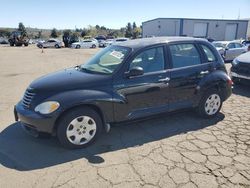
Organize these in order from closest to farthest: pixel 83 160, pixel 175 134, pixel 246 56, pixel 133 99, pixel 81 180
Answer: pixel 81 180, pixel 83 160, pixel 133 99, pixel 175 134, pixel 246 56

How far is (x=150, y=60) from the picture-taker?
4.52 meters

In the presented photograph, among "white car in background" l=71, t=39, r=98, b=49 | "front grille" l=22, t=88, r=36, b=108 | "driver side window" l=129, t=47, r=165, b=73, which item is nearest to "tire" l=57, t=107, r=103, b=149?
"front grille" l=22, t=88, r=36, b=108

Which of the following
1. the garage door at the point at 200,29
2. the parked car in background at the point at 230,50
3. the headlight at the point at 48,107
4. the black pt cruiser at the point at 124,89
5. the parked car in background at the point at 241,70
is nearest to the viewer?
the headlight at the point at 48,107

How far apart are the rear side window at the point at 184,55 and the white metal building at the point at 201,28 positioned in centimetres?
4026

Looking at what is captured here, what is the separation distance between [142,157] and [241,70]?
5507 mm

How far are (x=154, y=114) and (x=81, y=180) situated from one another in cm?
197

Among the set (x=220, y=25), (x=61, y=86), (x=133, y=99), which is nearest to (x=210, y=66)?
(x=133, y=99)

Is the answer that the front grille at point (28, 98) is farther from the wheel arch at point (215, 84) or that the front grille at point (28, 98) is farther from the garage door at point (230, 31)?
the garage door at point (230, 31)

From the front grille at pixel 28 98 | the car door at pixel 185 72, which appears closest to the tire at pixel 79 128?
the front grille at pixel 28 98

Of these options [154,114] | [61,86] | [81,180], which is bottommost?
[81,180]

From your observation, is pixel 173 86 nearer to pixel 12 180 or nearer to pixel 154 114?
pixel 154 114

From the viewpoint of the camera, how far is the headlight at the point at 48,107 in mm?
3705

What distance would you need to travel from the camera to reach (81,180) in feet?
10.6

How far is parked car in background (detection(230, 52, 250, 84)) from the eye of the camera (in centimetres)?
751
